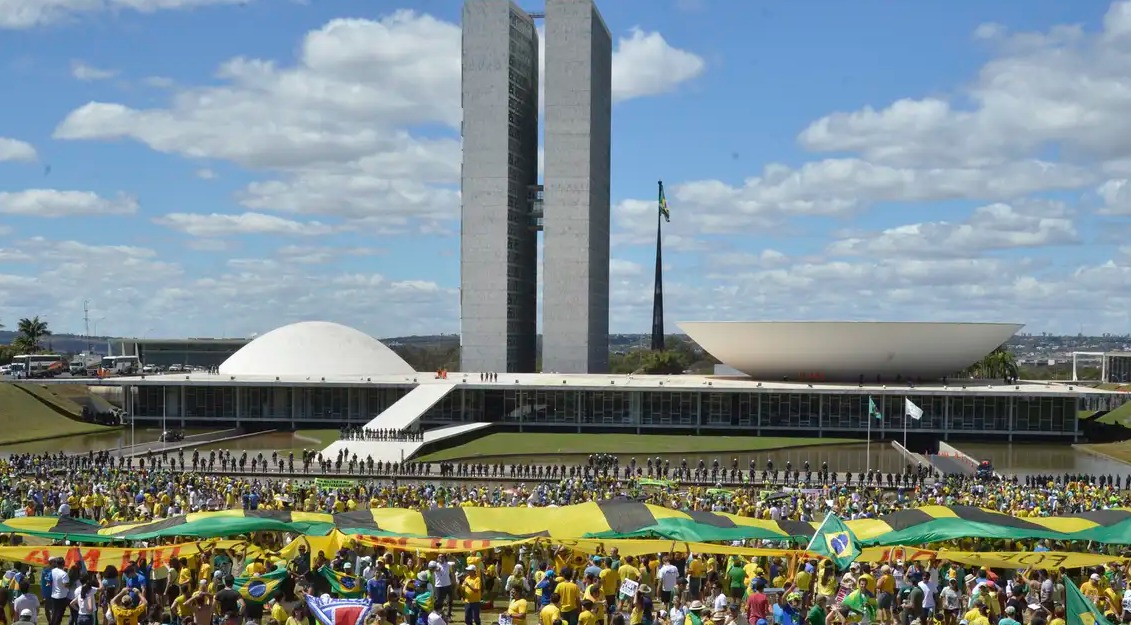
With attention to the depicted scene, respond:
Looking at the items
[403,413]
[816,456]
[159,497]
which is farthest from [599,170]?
[159,497]

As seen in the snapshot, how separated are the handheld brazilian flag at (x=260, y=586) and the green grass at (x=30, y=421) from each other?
155 feet

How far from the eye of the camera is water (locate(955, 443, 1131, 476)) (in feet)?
162

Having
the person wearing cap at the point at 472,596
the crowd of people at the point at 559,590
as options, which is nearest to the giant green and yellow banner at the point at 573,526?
the crowd of people at the point at 559,590

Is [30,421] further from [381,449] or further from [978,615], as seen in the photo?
[978,615]

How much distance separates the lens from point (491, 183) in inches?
3506

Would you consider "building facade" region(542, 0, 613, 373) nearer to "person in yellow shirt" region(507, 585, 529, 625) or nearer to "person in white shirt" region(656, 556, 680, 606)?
"person in white shirt" region(656, 556, 680, 606)

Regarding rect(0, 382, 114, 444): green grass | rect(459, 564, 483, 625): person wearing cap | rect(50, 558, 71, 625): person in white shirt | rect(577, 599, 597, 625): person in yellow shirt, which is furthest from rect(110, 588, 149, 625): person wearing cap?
rect(0, 382, 114, 444): green grass

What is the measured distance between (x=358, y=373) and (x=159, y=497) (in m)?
Answer: 48.7

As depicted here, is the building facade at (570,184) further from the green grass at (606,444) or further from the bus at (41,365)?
the bus at (41,365)

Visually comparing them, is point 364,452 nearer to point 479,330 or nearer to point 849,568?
point 849,568

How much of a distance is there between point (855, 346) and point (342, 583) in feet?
182

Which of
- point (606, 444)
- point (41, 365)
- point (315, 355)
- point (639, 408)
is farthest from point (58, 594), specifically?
point (41, 365)

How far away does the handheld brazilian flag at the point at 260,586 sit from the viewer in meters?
16.3

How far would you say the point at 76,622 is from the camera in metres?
15.6
